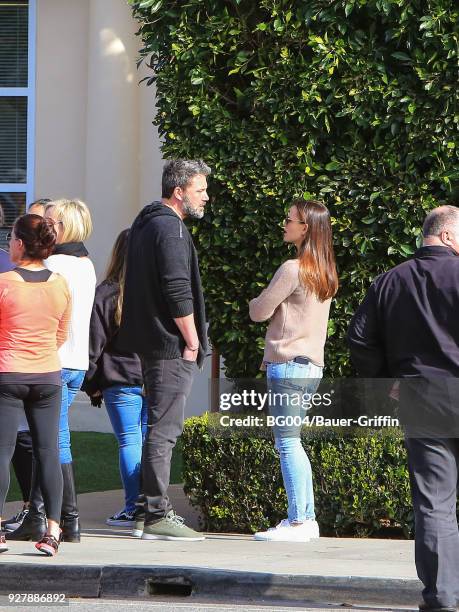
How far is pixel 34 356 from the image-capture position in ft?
21.4

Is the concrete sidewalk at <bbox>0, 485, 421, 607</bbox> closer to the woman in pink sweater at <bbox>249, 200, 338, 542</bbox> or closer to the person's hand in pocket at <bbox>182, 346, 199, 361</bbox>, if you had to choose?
the woman in pink sweater at <bbox>249, 200, 338, 542</bbox>

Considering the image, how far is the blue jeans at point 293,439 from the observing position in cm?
714

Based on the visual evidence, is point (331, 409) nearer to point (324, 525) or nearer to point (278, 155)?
point (324, 525)

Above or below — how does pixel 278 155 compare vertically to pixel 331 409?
above

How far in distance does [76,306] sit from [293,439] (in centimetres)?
147

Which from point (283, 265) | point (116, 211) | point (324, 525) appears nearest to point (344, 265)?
point (283, 265)

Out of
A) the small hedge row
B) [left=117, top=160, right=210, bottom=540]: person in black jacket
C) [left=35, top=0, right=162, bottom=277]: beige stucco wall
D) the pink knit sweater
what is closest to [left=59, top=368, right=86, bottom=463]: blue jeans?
[left=117, top=160, right=210, bottom=540]: person in black jacket

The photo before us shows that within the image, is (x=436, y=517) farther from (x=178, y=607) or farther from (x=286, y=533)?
(x=286, y=533)

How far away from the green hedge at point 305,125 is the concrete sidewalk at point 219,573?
154cm

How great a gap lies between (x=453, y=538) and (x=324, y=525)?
2.52 meters

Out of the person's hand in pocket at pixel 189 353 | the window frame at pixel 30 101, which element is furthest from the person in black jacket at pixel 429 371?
the window frame at pixel 30 101

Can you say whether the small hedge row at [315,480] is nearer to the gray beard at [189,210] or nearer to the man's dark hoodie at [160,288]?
the man's dark hoodie at [160,288]

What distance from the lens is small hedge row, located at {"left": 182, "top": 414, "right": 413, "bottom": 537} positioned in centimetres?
743

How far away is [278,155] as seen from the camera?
7773mm
